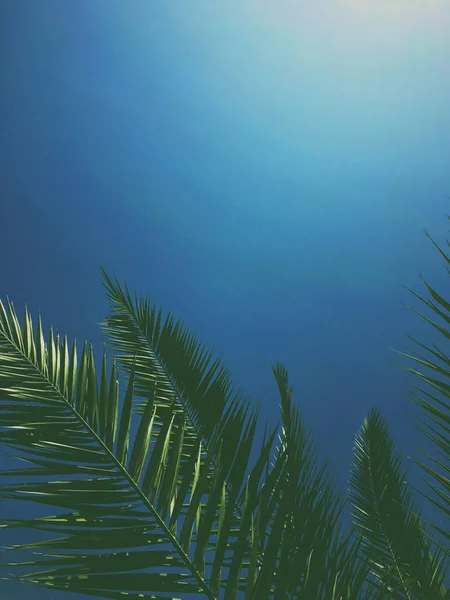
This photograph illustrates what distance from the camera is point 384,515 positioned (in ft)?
9.57

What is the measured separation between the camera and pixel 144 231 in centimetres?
1104

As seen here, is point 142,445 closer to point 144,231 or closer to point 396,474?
point 396,474

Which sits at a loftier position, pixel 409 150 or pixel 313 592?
pixel 409 150

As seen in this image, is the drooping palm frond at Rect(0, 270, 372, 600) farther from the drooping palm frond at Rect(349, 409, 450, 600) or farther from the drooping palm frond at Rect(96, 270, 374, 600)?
the drooping palm frond at Rect(349, 409, 450, 600)

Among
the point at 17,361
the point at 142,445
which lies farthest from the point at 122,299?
the point at 142,445

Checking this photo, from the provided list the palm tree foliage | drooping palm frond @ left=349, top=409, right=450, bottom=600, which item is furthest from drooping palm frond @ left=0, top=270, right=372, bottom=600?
drooping palm frond @ left=349, top=409, right=450, bottom=600

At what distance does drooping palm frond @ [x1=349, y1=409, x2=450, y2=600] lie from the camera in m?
2.43

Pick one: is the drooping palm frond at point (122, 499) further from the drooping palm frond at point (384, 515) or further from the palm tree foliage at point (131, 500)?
the drooping palm frond at point (384, 515)

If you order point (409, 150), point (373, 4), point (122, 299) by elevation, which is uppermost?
point (373, 4)

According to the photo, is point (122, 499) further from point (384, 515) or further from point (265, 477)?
point (384, 515)

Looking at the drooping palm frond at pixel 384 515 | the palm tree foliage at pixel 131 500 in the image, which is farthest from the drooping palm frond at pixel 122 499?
the drooping palm frond at pixel 384 515

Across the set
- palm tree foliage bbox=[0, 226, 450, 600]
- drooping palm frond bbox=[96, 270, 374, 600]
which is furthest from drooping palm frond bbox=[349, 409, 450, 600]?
palm tree foliage bbox=[0, 226, 450, 600]

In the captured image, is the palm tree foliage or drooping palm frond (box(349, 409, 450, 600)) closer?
the palm tree foliage

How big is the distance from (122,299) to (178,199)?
27.0ft
